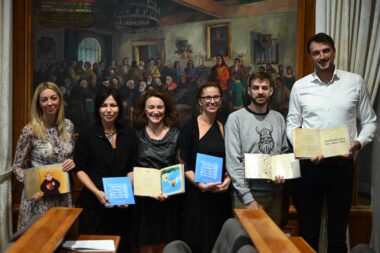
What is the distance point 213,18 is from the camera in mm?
4938

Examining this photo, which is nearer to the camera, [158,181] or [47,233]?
[47,233]

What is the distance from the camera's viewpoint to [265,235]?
101 inches

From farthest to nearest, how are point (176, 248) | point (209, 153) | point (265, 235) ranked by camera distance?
point (209, 153) < point (265, 235) < point (176, 248)

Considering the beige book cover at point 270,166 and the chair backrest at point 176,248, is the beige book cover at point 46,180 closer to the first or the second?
the beige book cover at point 270,166

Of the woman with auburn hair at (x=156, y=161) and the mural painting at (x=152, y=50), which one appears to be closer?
the woman with auburn hair at (x=156, y=161)

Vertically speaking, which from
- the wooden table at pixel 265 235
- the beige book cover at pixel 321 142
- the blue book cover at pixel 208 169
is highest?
the beige book cover at pixel 321 142

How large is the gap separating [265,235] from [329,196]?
140cm

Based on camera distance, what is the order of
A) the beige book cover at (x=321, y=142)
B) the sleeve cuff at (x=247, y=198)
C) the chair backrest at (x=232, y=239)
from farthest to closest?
the sleeve cuff at (x=247, y=198) → the beige book cover at (x=321, y=142) → the chair backrest at (x=232, y=239)

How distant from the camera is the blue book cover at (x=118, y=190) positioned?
3.65 metres

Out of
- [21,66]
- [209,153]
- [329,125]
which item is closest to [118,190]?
[209,153]

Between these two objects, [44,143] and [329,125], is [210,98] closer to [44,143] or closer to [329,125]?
[329,125]

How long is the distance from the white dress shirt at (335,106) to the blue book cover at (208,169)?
2.12ft

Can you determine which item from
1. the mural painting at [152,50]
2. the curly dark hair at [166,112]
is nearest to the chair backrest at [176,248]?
the curly dark hair at [166,112]

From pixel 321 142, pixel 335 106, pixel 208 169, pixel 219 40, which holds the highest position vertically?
Result: pixel 219 40
